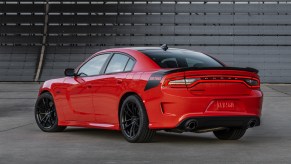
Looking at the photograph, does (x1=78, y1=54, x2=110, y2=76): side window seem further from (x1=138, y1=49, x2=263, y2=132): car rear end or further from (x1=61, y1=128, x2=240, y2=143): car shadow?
(x1=138, y1=49, x2=263, y2=132): car rear end

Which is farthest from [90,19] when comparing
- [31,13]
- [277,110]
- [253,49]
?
[277,110]

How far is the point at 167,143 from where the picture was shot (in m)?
9.91

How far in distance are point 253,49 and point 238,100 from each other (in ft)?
77.7

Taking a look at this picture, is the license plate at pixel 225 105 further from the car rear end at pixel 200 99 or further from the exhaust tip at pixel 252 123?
the exhaust tip at pixel 252 123

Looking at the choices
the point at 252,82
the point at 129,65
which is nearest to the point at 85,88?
the point at 129,65

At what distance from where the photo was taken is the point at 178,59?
33.9 feet

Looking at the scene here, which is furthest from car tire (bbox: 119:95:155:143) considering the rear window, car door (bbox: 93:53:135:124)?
the rear window

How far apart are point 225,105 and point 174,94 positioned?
73 cm

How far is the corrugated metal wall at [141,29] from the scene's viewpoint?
3278cm

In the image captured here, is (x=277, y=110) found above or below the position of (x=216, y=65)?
below

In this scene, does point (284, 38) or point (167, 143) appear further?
point (284, 38)

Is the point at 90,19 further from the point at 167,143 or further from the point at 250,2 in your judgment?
the point at 167,143

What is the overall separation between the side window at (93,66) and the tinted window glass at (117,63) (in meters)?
0.23

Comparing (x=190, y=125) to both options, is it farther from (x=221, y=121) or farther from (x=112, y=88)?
(x=112, y=88)
